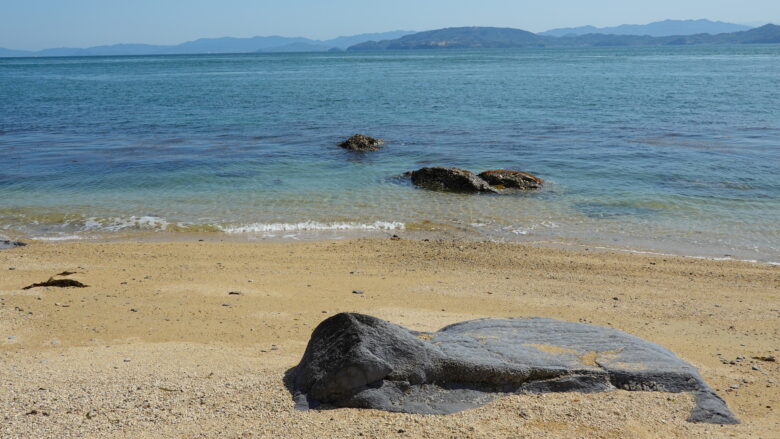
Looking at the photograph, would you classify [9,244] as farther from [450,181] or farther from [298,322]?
[450,181]

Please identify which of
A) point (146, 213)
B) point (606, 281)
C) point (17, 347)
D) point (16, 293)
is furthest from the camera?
point (146, 213)

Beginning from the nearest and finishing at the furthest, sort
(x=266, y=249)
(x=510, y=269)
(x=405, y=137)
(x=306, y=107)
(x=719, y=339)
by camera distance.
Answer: (x=719, y=339)
(x=510, y=269)
(x=266, y=249)
(x=405, y=137)
(x=306, y=107)

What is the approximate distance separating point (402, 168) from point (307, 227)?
6847 millimetres

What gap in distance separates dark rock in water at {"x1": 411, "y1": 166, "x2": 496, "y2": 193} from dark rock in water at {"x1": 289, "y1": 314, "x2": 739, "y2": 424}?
11.6m

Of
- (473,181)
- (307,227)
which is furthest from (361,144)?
(307,227)

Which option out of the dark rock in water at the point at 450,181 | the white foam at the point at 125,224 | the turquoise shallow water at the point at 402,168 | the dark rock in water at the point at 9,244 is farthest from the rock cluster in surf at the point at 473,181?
the dark rock in water at the point at 9,244

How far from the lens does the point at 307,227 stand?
1439cm

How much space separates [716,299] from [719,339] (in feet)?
6.75

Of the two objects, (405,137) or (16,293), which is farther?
(405,137)

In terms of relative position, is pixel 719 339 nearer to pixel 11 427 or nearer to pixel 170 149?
pixel 11 427

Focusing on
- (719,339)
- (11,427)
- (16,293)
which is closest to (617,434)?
(719,339)

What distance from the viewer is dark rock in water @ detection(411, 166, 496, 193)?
17500mm

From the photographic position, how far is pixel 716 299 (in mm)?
9836

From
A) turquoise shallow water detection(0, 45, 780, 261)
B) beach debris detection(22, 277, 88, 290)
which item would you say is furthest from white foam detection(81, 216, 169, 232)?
beach debris detection(22, 277, 88, 290)
